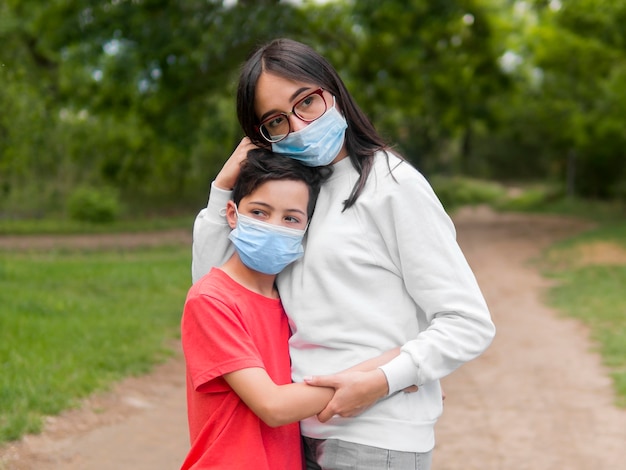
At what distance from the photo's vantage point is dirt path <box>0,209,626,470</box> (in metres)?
4.41

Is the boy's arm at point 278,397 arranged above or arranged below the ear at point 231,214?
below

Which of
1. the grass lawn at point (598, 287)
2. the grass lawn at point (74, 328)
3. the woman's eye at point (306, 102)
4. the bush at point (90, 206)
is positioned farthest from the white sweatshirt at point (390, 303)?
the bush at point (90, 206)

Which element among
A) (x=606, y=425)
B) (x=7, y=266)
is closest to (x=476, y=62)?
(x=7, y=266)

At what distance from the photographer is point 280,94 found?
192 centimetres

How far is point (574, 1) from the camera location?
1571cm

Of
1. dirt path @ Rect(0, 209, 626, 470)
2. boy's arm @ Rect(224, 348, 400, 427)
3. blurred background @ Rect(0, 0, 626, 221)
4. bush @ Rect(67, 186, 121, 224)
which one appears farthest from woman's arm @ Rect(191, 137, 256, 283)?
bush @ Rect(67, 186, 121, 224)

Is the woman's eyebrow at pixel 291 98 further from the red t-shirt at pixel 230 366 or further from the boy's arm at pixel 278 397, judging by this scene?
the boy's arm at pixel 278 397

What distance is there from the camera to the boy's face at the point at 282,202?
6.32 feet

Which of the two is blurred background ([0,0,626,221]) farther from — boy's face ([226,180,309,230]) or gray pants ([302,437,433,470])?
gray pants ([302,437,433,470])

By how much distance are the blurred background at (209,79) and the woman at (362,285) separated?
8301mm

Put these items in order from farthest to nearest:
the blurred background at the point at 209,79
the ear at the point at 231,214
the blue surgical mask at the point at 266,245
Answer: the blurred background at the point at 209,79 < the ear at the point at 231,214 < the blue surgical mask at the point at 266,245

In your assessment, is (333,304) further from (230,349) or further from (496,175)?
(496,175)

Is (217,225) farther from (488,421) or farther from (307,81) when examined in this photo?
(488,421)

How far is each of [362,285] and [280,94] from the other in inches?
19.9
